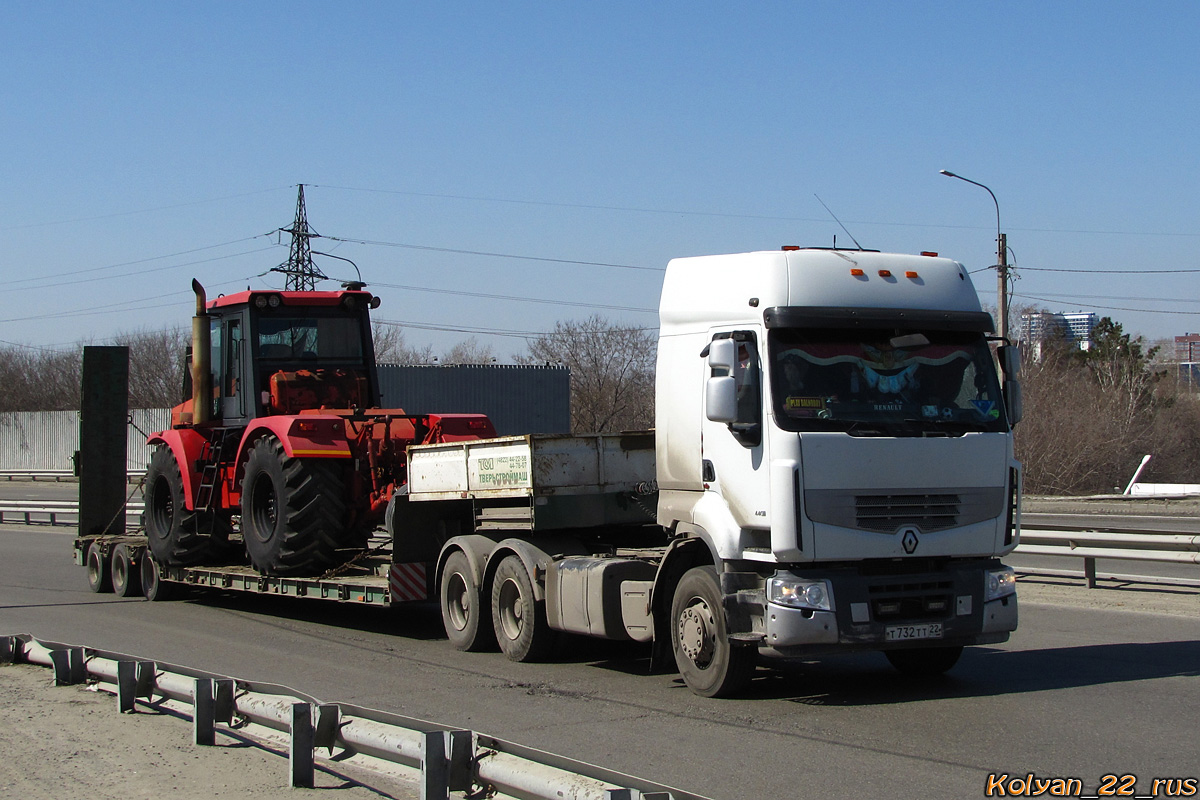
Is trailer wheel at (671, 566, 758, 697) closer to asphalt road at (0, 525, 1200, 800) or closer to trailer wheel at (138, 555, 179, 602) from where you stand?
asphalt road at (0, 525, 1200, 800)

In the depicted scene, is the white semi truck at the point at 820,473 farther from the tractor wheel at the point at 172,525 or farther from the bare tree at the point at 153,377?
the bare tree at the point at 153,377

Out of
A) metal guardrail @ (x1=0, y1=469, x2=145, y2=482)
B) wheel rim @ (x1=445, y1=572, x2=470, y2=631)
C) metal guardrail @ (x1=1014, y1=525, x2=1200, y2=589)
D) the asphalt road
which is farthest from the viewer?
metal guardrail @ (x1=0, y1=469, x2=145, y2=482)

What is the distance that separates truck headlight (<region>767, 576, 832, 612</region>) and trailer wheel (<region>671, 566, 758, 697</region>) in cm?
46

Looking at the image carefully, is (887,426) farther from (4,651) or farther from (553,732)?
(4,651)

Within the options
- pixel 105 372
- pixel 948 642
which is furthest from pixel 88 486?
pixel 948 642

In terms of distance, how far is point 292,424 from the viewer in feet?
40.5

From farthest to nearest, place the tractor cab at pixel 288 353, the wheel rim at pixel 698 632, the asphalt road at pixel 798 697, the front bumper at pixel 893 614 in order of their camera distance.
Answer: the tractor cab at pixel 288 353, the wheel rim at pixel 698 632, the front bumper at pixel 893 614, the asphalt road at pixel 798 697

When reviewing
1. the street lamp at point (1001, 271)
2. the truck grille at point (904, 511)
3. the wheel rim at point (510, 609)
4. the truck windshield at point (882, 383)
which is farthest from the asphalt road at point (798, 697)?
the street lamp at point (1001, 271)

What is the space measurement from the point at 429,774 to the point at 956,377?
4.77m

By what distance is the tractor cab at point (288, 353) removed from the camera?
545 inches

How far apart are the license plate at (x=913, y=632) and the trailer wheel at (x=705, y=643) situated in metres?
0.91

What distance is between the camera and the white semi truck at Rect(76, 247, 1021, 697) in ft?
26.0

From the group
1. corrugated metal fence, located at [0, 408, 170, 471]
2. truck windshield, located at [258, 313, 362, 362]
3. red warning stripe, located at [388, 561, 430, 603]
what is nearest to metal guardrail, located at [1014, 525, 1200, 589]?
red warning stripe, located at [388, 561, 430, 603]

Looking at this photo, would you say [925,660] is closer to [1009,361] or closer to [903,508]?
[903,508]
